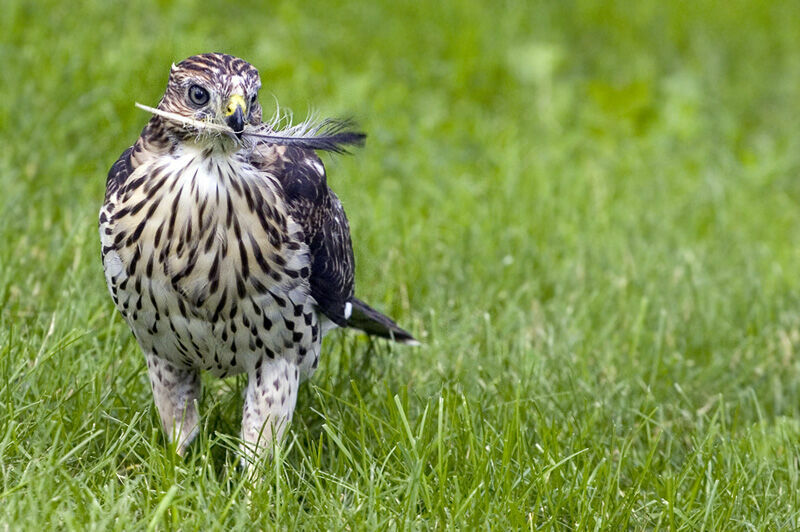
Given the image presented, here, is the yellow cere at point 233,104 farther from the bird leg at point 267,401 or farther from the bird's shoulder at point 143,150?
the bird leg at point 267,401

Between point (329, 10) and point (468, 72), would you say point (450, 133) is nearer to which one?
point (468, 72)

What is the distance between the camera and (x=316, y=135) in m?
3.46

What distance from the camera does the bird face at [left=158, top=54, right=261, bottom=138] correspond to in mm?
3207

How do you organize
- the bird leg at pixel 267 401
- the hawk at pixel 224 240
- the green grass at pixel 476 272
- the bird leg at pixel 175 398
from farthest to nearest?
the bird leg at pixel 175 398
the bird leg at pixel 267 401
the green grass at pixel 476 272
the hawk at pixel 224 240

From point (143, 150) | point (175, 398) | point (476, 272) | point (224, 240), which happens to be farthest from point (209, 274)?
point (476, 272)

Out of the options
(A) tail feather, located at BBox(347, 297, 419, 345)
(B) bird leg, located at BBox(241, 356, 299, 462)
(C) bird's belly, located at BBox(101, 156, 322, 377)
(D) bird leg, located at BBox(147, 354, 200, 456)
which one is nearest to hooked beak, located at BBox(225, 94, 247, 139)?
(C) bird's belly, located at BBox(101, 156, 322, 377)

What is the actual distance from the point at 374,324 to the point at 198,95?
4.51 feet

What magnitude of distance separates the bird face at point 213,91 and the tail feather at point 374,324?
1094mm

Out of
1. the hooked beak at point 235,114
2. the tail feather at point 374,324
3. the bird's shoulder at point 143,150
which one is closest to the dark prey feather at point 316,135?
the hooked beak at point 235,114

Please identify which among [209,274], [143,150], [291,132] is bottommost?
[209,274]

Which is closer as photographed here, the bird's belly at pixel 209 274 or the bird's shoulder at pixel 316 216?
the bird's belly at pixel 209 274

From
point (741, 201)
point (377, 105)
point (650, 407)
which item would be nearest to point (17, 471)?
point (650, 407)

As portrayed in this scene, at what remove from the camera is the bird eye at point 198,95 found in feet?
10.6

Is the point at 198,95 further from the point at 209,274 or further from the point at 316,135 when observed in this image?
the point at 209,274
